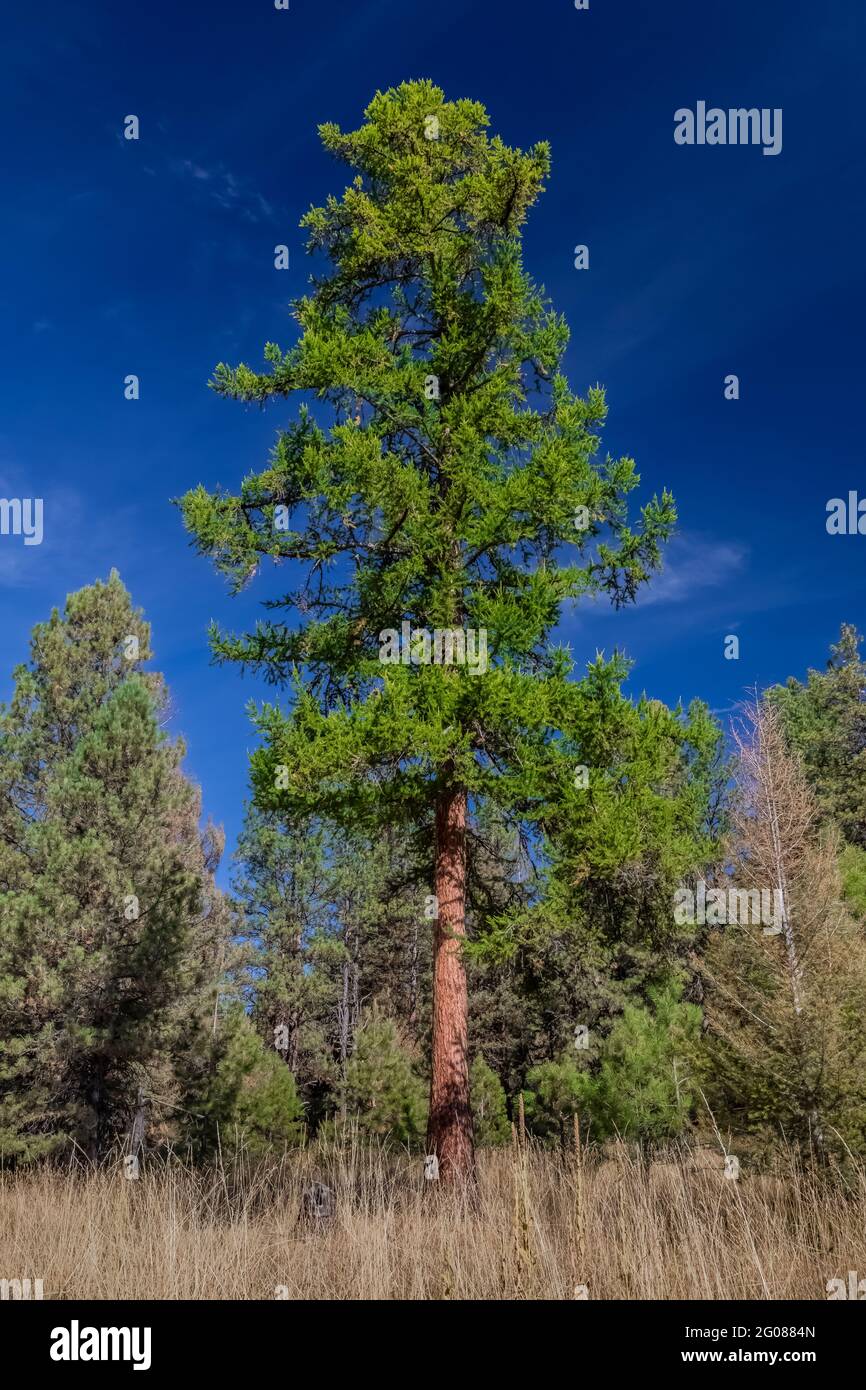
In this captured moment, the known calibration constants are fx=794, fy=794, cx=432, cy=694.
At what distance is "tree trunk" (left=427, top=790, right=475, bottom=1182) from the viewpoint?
7711mm

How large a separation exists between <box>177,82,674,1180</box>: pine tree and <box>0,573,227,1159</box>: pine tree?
25.0 feet

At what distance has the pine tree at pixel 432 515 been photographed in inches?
302

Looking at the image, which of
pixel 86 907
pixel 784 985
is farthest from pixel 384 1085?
pixel 784 985

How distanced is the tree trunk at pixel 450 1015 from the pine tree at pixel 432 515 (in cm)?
2

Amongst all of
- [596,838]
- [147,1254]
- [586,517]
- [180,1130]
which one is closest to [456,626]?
[586,517]

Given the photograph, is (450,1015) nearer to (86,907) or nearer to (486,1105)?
(86,907)

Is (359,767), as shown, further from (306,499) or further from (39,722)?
(39,722)

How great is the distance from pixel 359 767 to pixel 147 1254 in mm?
4192

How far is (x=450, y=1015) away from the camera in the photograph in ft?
26.6

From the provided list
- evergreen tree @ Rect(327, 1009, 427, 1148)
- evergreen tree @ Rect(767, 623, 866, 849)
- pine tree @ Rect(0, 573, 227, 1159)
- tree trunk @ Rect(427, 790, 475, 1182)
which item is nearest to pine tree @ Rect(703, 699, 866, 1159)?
tree trunk @ Rect(427, 790, 475, 1182)

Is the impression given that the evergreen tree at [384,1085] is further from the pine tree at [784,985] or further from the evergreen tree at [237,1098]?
the pine tree at [784,985]

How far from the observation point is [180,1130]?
18.5 metres

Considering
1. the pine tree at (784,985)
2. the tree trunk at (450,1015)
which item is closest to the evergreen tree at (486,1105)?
the pine tree at (784,985)

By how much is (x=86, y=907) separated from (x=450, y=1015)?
910cm
